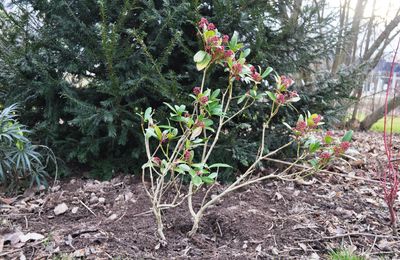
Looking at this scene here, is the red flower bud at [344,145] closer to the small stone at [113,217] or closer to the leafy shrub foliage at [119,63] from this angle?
the leafy shrub foliage at [119,63]

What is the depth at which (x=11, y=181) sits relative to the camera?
2.72 m

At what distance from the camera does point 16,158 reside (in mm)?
2580

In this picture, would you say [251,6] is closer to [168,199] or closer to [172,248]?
[168,199]

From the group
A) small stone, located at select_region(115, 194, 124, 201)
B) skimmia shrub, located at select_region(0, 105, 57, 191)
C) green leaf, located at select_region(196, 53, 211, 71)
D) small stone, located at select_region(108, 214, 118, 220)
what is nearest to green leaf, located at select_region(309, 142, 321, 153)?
green leaf, located at select_region(196, 53, 211, 71)

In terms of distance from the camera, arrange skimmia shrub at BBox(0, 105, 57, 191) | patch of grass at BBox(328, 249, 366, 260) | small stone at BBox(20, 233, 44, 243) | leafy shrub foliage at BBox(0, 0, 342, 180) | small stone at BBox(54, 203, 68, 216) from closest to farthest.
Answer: patch of grass at BBox(328, 249, 366, 260), small stone at BBox(20, 233, 44, 243), small stone at BBox(54, 203, 68, 216), skimmia shrub at BBox(0, 105, 57, 191), leafy shrub foliage at BBox(0, 0, 342, 180)

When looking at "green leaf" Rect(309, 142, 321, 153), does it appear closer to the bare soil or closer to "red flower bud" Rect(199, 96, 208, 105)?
the bare soil

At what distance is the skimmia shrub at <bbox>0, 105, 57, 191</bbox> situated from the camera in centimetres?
248

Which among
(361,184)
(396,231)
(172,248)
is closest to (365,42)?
(361,184)

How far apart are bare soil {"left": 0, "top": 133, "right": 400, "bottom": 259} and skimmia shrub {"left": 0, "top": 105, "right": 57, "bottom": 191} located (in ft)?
0.52

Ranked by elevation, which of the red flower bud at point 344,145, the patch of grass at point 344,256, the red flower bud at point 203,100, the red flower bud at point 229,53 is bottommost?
the patch of grass at point 344,256

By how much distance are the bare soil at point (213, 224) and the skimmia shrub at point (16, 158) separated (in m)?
0.16

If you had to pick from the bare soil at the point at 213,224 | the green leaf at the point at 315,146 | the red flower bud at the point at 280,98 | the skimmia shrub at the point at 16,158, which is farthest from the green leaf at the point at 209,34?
the skimmia shrub at the point at 16,158

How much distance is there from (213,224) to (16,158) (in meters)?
1.55

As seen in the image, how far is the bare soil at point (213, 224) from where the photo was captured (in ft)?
6.03
